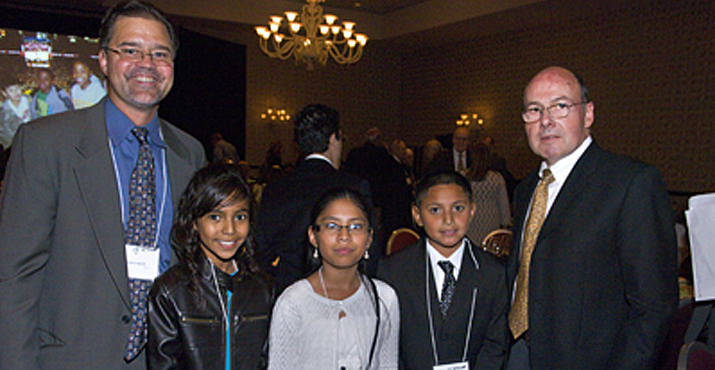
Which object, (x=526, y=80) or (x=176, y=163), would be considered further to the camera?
(x=526, y=80)

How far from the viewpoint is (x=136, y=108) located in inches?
70.0

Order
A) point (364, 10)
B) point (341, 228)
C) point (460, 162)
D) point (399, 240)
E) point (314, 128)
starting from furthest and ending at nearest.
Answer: point (364, 10)
point (460, 162)
point (399, 240)
point (314, 128)
point (341, 228)

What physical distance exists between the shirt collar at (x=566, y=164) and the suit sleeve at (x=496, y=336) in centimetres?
60

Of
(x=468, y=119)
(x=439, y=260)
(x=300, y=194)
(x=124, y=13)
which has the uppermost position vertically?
(x=468, y=119)

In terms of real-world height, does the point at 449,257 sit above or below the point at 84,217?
below

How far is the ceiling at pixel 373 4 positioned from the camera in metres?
12.3

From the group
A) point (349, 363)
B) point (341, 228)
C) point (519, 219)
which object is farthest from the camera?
point (519, 219)

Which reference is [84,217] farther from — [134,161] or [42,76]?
[42,76]

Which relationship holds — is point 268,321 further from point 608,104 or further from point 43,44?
point 608,104

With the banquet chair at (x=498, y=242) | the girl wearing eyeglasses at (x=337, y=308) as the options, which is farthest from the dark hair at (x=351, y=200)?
the banquet chair at (x=498, y=242)

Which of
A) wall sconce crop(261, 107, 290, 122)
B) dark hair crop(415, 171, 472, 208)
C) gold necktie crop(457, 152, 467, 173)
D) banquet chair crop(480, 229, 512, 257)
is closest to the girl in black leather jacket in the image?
dark hair crop(415, 171, 472, 208)

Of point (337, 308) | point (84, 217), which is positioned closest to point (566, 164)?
point (337, 308)

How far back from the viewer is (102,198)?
165cm

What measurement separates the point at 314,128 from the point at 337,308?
3.85ft
